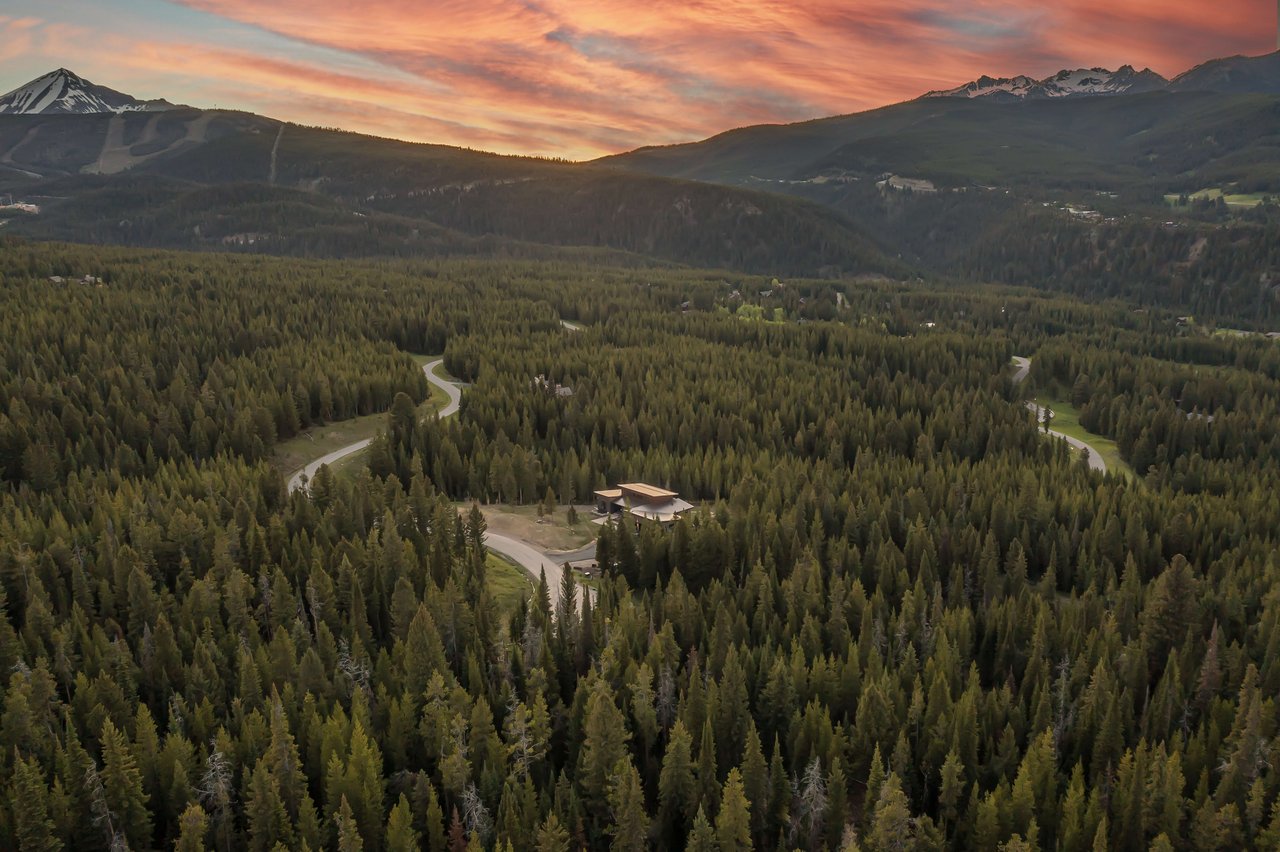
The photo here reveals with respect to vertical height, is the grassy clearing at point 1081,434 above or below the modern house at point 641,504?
above

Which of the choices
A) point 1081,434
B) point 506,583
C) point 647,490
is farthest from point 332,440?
point 1081,434

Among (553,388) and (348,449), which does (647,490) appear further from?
(553,388)

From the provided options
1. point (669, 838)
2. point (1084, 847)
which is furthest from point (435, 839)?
point (1084, 847)

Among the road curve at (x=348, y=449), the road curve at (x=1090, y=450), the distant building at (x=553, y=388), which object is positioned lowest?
the road curve at (x=348, y=449)

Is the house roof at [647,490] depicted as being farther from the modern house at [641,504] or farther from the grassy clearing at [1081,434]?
the grassy clearing at [1081,434]

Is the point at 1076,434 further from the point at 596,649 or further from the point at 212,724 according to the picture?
the point at 212,724

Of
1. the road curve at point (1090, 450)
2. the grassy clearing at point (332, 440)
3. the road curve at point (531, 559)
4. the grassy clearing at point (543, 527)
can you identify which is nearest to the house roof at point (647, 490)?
the grassy clearing at point (543, 527)
